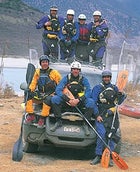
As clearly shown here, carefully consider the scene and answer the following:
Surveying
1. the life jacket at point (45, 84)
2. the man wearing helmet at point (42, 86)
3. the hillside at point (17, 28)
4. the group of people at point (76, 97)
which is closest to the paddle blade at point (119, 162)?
the group of people at point (76, 97)

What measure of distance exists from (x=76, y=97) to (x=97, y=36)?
424 cm

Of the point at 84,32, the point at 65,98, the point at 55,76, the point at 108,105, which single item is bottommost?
the point at 108,105

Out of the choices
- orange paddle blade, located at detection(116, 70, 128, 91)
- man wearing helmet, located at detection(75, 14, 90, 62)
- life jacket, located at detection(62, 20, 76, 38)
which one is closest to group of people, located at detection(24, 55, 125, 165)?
orange paddle blade, located at detection(116, 70, 128, 91)

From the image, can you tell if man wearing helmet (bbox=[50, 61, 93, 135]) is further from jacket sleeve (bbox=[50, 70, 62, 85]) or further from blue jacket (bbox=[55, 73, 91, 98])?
jacket sleeve (bbox=[50, 70, 62, 85])

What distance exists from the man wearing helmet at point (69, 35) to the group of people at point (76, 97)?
3.45 m

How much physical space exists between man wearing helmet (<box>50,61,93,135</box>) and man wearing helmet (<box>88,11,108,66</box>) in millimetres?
3717

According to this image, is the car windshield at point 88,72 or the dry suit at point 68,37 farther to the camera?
the dry suit at point 68,37

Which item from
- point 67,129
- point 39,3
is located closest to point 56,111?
point 67,129

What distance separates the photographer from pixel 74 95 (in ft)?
36.5

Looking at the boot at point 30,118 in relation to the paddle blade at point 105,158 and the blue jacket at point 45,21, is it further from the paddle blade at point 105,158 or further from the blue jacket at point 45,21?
the blue jacket at point 45,21

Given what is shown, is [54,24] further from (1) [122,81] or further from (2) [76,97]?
(2) [76,97]

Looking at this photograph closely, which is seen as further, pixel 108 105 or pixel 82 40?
pixel 82 40

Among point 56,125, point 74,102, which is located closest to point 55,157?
point 56,125

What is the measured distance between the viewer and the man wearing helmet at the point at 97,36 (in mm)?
14938
